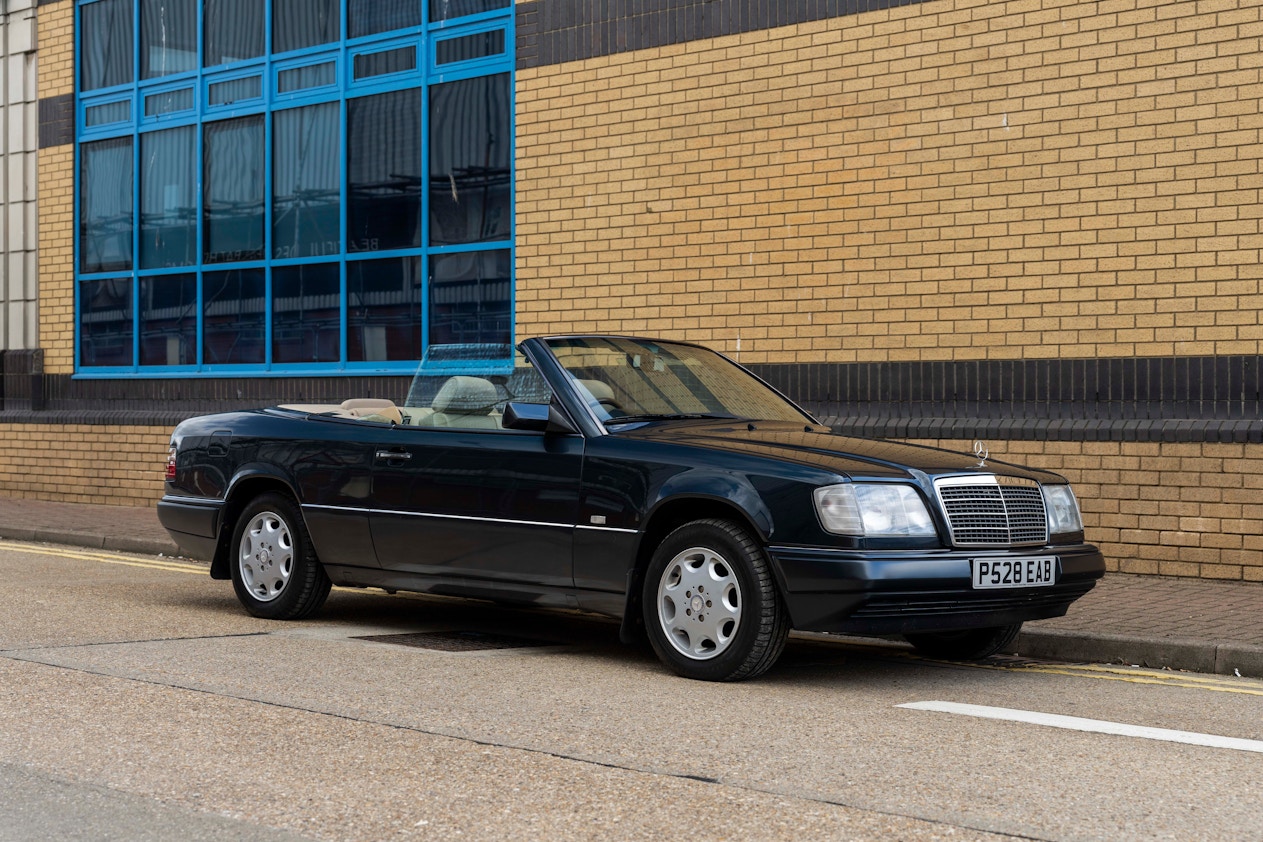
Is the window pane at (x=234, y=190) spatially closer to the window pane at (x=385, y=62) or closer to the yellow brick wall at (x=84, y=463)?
the window pane at (x=385, y=62)

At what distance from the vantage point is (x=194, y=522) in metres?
9.05

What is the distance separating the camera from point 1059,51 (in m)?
10.9

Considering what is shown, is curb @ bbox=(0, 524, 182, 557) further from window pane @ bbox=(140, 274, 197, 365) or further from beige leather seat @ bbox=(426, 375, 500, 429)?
beige leather seat @ bbox=(426, 375, 500, 429)

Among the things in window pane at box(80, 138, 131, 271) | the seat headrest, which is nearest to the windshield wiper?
the seat headrest

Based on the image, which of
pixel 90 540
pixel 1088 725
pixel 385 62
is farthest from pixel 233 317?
pixel 1088 725

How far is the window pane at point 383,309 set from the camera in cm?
1514

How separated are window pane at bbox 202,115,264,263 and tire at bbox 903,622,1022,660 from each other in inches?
418

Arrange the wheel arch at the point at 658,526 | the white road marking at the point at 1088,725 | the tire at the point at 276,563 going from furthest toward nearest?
the tire at the point at 276,563
the wheel arch at the point at 658,526
the white road marking at the point at 1088,725

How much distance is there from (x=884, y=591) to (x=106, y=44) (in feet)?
47.7

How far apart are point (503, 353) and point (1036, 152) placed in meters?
4.73

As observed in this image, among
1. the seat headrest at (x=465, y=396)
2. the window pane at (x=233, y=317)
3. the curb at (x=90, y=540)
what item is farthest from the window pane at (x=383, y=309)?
the seat headrest at (x=465, y=396)

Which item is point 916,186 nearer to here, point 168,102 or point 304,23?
point 304,23

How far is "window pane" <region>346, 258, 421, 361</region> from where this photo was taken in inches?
596

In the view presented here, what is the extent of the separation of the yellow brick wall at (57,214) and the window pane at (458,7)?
571 cm
